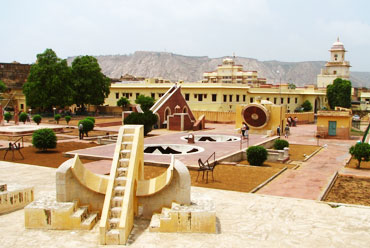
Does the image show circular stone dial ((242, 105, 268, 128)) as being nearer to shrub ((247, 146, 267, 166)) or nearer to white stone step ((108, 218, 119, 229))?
shrub ((247, 146, 267, 166))

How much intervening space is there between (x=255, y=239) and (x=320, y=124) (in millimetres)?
23528

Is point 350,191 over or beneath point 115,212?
beneath

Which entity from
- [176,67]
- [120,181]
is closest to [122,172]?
[120,181]

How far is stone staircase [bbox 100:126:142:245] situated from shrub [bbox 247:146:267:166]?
8554mm

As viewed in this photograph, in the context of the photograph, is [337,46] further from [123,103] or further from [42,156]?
[42,156]

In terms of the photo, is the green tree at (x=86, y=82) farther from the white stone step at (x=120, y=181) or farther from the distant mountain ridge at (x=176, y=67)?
the distant mountain ridge at (x=176, y=67)

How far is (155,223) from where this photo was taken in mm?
8242

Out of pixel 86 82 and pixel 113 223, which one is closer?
pixel 113 223

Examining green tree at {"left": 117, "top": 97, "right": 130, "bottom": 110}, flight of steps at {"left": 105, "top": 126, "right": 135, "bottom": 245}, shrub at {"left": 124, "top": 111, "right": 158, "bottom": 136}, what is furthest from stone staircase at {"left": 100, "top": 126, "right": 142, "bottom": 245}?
green tree at {"left": 117, "top": 97, "right": 130, "bottom": 110}

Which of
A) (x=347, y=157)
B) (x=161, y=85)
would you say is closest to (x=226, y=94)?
(x=161, y=85)

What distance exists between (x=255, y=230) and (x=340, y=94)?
5183cm

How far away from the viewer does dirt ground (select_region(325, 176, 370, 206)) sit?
11273mm

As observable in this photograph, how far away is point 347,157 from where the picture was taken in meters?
20.0

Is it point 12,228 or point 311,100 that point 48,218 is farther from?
point 311,100
